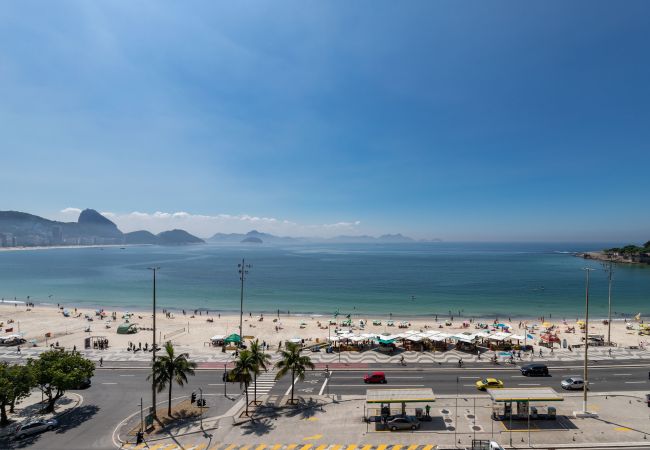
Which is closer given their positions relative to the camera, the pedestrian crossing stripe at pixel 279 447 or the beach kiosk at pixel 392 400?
the pedestrian crossing stripe at pixel 279 447

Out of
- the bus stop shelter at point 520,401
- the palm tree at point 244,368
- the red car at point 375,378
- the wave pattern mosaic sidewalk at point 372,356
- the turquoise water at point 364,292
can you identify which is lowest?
the turquoise water at point 364,292

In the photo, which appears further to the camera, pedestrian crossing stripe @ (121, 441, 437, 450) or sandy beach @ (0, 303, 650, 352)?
sandy beach @ (0, 303, 650, 352)

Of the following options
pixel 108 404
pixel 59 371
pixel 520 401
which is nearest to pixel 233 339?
pixel 108 404

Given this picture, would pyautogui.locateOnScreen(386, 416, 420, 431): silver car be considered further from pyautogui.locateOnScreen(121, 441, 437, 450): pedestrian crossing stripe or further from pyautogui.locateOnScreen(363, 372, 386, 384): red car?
pyautogui.locateOnScreen(363, 372, 386, 384): red car

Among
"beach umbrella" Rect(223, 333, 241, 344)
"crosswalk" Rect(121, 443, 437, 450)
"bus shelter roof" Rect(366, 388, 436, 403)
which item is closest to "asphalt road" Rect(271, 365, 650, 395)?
"bus shelter roof" Rect(366, 388, 436, 403)

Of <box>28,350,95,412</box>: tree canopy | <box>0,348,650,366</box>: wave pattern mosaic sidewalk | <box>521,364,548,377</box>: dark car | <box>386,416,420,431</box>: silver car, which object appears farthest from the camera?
<box>0,348,650,366</box>: wave pattern mosaic sidewalk

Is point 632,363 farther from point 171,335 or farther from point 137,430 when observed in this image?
point 171,335

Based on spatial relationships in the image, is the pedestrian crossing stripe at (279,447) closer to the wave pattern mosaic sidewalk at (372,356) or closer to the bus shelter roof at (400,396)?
the bus shelter roof at (400,396)

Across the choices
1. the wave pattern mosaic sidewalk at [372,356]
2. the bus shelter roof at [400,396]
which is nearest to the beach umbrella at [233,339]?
the wave pattern mosaic sidewalk at [372,356]

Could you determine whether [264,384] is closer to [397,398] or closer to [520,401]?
[397,398]
